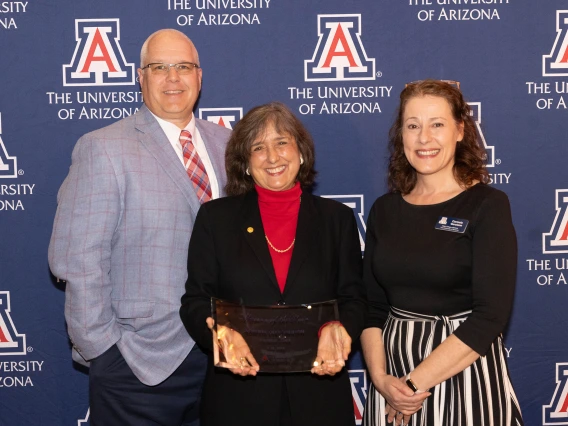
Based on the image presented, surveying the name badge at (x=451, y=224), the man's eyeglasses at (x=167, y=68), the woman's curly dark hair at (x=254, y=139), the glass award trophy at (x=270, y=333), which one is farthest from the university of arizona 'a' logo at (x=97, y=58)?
the name badge at (x=451, y=224)

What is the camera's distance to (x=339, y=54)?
12.2 feet

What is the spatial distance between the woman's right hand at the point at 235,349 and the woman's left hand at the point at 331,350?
22 centimetres

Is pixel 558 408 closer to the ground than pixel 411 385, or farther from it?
closer to the ground

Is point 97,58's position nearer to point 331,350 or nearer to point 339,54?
point 339,54

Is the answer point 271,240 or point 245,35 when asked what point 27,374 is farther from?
point 245,35

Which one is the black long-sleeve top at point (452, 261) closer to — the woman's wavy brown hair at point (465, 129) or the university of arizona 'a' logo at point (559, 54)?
the woman's wavy brown hair at point (465, 129)

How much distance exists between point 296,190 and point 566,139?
6.12 feet

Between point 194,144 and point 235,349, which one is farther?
point 194,144

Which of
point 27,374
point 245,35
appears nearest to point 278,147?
point 245,35

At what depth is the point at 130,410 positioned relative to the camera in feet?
9.47

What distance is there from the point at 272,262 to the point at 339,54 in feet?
5.15

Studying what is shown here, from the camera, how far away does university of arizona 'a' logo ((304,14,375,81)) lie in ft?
12.1

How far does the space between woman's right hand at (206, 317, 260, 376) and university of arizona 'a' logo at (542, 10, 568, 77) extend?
2433 mm

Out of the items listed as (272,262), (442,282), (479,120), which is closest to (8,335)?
(272,262)
